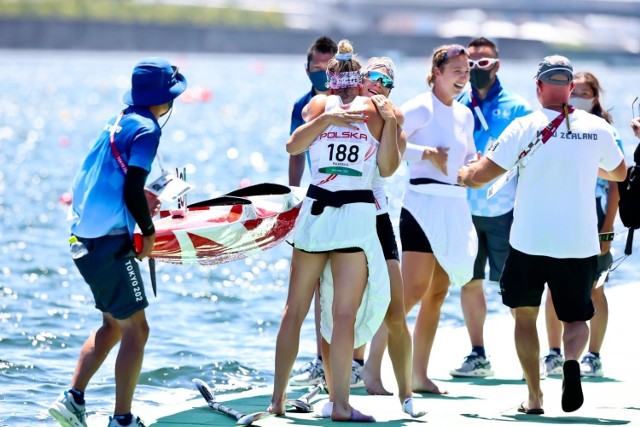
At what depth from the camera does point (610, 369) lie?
8586 millimetres

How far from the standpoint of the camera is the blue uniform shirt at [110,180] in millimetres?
6473

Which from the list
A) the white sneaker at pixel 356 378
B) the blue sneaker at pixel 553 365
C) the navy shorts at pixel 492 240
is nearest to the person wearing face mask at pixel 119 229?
the white sneaker at pixel 356 378

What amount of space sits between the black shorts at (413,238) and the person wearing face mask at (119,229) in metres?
1.88

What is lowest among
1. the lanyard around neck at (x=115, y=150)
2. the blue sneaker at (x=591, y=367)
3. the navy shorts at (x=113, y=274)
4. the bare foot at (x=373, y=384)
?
the bare foot at (x=373, y=384)

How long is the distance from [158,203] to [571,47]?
5891 inches

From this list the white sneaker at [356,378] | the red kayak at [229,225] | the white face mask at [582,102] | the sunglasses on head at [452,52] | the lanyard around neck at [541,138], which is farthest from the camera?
the white face mask at [582,102]

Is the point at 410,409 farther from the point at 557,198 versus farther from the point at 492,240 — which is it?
the point at 492,240

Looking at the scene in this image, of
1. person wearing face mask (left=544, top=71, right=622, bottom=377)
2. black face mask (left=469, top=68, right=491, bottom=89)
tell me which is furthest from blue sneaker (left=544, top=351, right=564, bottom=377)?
black face mask (left=469, top=68, right=491, bottom=89)

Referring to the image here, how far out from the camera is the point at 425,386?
7.92m

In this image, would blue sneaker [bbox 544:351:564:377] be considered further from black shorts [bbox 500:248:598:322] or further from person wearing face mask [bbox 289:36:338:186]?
person wearing face mask [bbox 289:36:338:186]

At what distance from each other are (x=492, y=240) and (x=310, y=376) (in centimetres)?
156

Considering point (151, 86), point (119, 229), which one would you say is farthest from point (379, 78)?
point (119, 229)

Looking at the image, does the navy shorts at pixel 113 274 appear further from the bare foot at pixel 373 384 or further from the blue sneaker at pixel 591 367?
the blue sneaker at pixel 591 367

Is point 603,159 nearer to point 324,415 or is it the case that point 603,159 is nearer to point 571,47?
point 324,415
